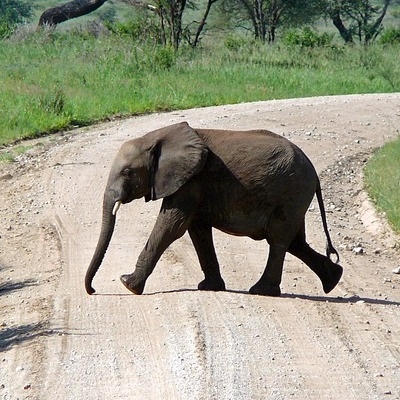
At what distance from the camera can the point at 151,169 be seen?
29.7 feet

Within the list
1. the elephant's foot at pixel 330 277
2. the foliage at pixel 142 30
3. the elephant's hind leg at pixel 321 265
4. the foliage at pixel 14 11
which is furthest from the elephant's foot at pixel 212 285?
the foliage at pixel 14 11

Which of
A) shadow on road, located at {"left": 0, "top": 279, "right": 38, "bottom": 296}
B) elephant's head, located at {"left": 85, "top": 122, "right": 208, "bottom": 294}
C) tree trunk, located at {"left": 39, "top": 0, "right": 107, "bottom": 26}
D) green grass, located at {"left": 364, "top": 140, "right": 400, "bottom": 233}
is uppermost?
elephant's head, located at {"left": 85, "top": 122, "right": 208, "bottom": 294}

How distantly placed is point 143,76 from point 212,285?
52.6ft

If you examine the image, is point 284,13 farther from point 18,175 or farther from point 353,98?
point 18,175

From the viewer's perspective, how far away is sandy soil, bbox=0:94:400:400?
6.75 meters

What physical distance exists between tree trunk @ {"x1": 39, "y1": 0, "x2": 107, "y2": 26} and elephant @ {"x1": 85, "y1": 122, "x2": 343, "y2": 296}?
28.9 m

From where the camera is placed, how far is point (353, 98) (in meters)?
23.2

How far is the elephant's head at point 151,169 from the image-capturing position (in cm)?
889

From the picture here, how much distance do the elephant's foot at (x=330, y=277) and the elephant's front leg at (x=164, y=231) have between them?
1.46 metres

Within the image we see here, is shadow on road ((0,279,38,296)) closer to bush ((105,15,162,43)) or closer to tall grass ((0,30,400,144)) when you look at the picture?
tall grass ((0,30,400,144))

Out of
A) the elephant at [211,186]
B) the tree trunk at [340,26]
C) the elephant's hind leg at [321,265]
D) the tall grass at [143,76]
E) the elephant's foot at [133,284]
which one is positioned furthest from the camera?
the tree trunk at [340,26]

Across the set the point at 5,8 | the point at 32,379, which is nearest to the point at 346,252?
the point at 32,379

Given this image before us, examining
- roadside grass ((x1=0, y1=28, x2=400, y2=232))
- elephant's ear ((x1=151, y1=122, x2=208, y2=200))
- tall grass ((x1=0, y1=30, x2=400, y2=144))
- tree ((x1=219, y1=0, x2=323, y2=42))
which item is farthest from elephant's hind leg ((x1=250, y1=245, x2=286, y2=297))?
tree ((x1=219, y1=0, x2=323, y2=42))

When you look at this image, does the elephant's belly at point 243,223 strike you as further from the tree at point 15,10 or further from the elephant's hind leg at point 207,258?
the tree at point 15,10
